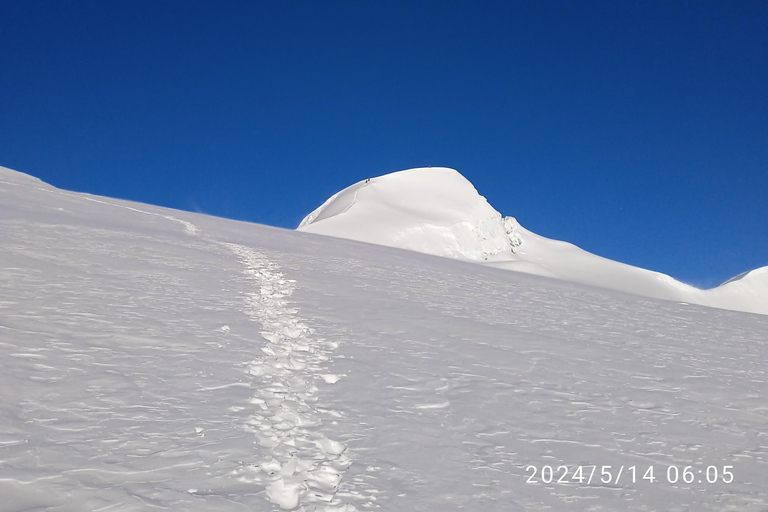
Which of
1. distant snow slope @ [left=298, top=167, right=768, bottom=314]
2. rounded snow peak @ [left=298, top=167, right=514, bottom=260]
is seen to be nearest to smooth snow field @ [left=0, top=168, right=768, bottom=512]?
rounded snow peak @ [left=298, top=167, right=514, bottom=260]

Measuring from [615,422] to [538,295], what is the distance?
25.6ft

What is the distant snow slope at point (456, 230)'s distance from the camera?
65000 mm

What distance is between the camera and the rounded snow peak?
63.4 meters

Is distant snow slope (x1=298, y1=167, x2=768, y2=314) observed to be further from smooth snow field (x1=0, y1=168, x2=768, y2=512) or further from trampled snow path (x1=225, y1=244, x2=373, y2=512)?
trampled snow path (x1=225, y1=244, x2=373, y2=512)

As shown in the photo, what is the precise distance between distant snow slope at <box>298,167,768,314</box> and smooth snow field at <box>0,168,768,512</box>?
51499 mm

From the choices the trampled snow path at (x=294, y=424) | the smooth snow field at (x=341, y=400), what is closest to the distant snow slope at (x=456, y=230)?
the smooth snow field at (x=341, y=400)

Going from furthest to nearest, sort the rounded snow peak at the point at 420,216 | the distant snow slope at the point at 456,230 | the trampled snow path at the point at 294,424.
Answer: the distant snow slope at the point at 456,230 < the rounded snow peak at the point at 420,216 < the trampled snow path at the point at 294,424

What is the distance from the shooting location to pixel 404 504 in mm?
3631

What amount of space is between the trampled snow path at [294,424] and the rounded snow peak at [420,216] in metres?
52.9

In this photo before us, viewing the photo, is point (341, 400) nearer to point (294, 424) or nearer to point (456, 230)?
point (294, 424)

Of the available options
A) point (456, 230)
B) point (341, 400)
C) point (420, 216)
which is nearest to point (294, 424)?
point (341, 400)

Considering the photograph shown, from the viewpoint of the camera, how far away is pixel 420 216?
6981 centimetres

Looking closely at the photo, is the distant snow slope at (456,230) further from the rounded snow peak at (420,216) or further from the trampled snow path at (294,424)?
the trampled snow path at (294,424)

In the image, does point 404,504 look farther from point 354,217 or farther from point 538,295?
point 354,217
